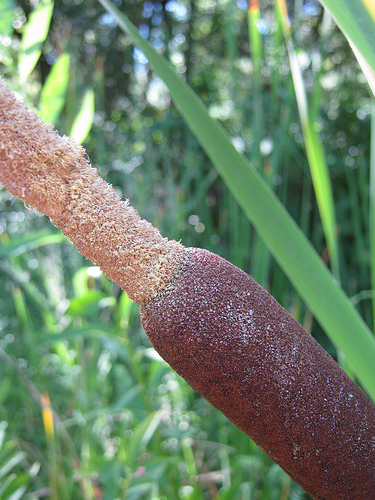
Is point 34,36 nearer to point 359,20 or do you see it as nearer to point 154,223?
point 359,20

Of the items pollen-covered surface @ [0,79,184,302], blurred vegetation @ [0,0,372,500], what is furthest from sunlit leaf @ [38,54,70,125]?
pollen-covered surface @ [0,79,184,302]

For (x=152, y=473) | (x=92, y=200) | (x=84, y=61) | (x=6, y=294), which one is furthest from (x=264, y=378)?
(x=84, y=61)

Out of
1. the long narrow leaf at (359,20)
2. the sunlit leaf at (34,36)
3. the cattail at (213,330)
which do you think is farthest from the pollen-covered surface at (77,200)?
the sunlit leaf at (34,36)

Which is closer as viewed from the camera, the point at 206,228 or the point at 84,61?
the point at 206,228

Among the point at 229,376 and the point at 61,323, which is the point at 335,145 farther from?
the point at 229,376

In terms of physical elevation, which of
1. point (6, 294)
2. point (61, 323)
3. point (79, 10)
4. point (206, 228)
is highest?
point (79, 10)

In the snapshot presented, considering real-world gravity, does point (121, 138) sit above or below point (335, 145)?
below

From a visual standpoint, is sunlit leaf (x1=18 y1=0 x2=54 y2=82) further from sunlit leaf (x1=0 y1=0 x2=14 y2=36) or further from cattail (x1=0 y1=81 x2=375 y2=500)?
cattail (x1=0 y1=81 x2=375 y2=500)
